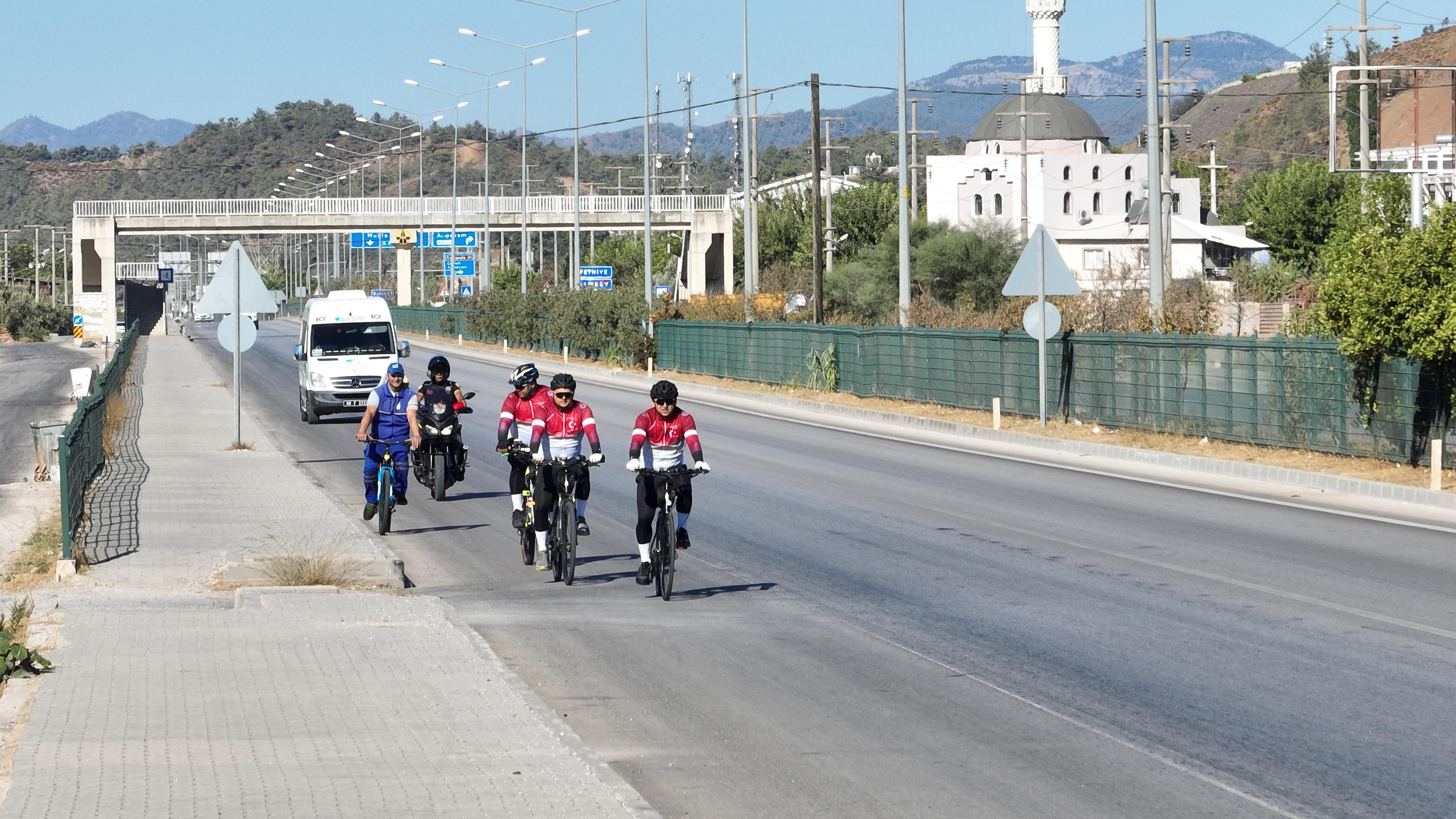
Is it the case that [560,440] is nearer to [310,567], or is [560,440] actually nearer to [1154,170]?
[310,567]

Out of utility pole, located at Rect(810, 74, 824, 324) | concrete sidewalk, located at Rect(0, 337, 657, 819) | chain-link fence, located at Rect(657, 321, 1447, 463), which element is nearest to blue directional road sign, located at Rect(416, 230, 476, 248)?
utility pole, located at Rect(810, 74, 824, 324)

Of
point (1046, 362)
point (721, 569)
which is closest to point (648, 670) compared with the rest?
point (721, 569)

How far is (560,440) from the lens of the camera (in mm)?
12625

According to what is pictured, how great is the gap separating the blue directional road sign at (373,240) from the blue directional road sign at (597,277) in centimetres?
2417

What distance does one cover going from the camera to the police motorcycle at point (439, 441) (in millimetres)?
17688

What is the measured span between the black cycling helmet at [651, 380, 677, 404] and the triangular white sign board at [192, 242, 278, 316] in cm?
1200

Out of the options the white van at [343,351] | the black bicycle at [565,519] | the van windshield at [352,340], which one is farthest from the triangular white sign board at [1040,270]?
the black bicycle at [565,519]

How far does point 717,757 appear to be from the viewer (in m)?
7.52

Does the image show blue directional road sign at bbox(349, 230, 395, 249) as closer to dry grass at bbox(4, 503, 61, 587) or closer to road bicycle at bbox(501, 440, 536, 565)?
dry grass at bbox(4, 503, 61, 587)

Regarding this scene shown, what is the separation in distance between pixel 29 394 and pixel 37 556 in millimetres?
32246

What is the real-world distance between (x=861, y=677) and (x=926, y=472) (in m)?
12.6

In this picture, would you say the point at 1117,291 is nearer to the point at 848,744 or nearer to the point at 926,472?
the point at 926,472

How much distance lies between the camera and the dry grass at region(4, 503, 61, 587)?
13.1 meters

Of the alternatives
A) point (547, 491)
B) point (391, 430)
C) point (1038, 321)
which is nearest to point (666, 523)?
point (547, 491)
